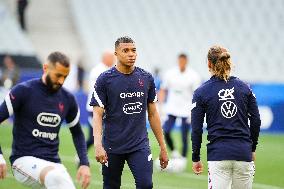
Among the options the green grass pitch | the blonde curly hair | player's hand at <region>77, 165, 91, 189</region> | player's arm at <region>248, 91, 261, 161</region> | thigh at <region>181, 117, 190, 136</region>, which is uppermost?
the blonde curly hair

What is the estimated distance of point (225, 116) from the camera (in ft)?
28.4

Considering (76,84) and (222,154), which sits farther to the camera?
(76,84)

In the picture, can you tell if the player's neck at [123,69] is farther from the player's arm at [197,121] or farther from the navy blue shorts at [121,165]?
the player's arm at [197,121]

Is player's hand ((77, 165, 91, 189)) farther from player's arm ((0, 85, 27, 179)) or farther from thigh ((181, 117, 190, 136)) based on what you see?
thigh ((181, 117, 190, 136))

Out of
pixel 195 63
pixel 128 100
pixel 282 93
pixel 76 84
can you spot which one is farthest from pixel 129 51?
pixel 195 63

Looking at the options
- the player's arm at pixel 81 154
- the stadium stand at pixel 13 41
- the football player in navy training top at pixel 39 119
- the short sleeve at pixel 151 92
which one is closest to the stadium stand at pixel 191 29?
the stadium stand at pixel 13 41

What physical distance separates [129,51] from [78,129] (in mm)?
1431

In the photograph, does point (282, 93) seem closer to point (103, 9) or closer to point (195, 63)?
point (195, 63)

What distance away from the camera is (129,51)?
9633 mm

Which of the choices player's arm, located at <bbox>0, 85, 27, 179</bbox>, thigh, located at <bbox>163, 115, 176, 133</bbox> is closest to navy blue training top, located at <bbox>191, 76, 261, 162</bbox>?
player's arm, located at <bbox>0, 85, 27, 179</bbox>

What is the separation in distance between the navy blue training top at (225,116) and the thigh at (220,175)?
62 mm

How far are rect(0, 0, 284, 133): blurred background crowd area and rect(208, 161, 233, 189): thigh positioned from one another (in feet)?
82.4

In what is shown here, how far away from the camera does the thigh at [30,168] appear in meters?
8.13

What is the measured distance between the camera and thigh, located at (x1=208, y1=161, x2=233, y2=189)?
8516 millimetres
